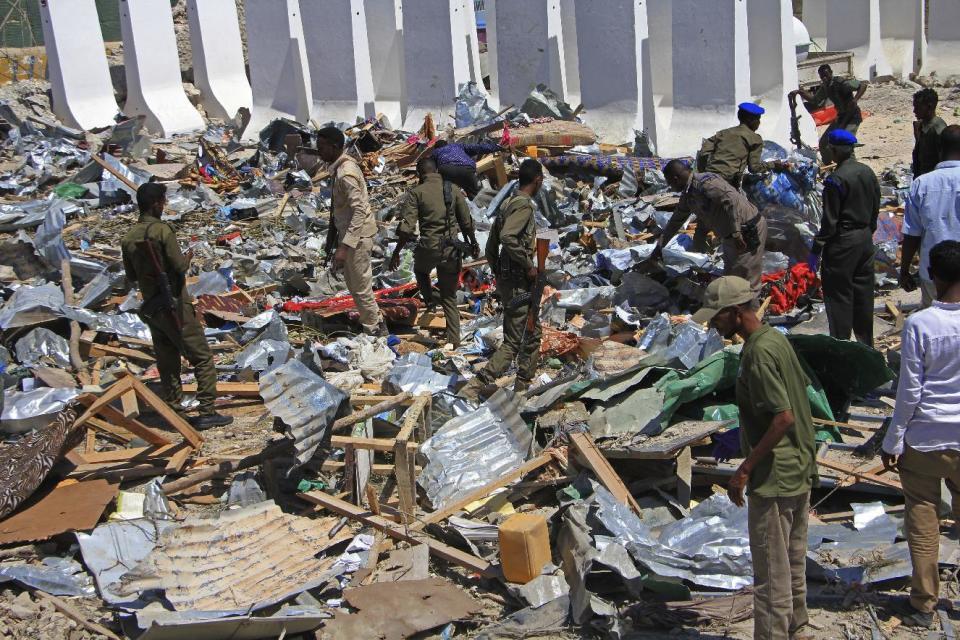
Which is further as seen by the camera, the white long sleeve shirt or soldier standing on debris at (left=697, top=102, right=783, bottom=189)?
soldier standing on debris at (left=697, top=102, right=783, bottom=189)

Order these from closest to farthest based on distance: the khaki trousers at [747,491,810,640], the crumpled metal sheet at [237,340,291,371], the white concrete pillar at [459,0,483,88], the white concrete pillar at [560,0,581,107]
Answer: the khaki trousers at [747,491,810,640] < the crumpled metal sheet at [237,340,291,371] < the white concrete pillar at [560,0,581,107] < the white concrete pillar at [459,0,483,88]

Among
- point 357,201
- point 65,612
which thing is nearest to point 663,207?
point 357,201

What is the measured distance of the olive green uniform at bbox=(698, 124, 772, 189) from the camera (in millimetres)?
8312

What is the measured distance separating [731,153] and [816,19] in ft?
47.4

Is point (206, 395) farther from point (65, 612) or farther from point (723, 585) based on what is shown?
point (723, 585)

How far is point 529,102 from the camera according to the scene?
46.4ft

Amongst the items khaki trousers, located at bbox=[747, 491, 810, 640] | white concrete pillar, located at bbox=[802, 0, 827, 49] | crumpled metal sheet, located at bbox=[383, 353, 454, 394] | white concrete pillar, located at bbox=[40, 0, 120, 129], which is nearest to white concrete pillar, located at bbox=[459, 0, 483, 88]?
white concrete pillar, located at bbox=[40, 0, 120, 129]

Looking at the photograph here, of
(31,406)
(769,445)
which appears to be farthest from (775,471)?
(31,406)

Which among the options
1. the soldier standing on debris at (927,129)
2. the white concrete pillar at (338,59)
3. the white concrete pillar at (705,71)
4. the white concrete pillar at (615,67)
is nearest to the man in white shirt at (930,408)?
the soldier standing on debris at (927,129)

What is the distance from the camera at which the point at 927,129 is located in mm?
7578

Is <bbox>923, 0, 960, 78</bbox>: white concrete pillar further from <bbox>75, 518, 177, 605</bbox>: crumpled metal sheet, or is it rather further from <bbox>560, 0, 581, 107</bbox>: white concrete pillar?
<bbox>75, 518, 177, 605</bbox>: crumpled metal sheet

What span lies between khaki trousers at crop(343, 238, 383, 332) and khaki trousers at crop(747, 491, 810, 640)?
4.75 meters

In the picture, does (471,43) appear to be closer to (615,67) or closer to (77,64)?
(615,67)

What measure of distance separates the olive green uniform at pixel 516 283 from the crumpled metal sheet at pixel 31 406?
3065 millimetres
